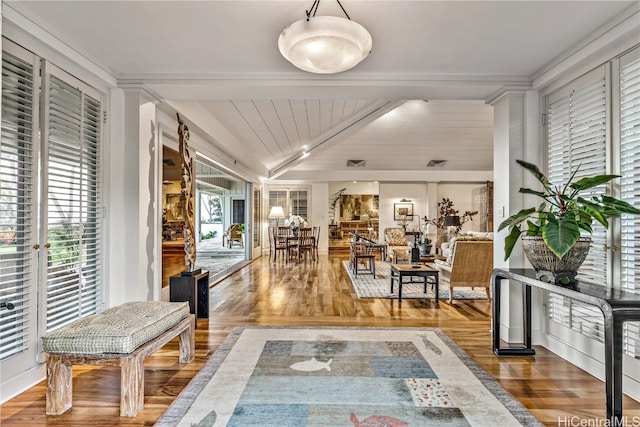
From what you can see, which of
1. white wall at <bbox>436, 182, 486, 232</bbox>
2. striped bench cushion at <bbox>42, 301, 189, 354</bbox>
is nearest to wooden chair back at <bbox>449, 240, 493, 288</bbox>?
striped bench cushion at <bbox>42, 301, 189, 354</bbox>

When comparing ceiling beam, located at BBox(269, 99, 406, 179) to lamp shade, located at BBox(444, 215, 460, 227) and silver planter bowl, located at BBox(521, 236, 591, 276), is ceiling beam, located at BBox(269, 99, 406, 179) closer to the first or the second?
lamp shade, located at BBox(444, 215, 460, 227)

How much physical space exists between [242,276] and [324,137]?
12.4 ft

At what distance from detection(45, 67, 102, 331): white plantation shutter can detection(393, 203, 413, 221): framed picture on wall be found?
893 cm

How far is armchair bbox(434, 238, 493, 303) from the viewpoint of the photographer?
459cm

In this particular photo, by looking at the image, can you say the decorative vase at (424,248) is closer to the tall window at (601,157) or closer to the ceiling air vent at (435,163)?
the tall window at (601,157)

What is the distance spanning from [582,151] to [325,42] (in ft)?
7.52

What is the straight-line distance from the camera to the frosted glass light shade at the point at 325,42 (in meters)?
1.78

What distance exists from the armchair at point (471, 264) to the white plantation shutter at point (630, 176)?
2.22 m

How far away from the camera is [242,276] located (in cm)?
657

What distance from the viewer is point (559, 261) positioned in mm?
2268

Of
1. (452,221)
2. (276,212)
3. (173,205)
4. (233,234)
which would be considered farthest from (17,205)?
(233,234)

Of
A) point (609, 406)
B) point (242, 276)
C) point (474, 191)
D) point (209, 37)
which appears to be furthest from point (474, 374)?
point (474, 191)

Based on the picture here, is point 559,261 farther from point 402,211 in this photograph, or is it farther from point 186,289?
point 402,211

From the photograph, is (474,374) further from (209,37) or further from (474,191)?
(474,191)
